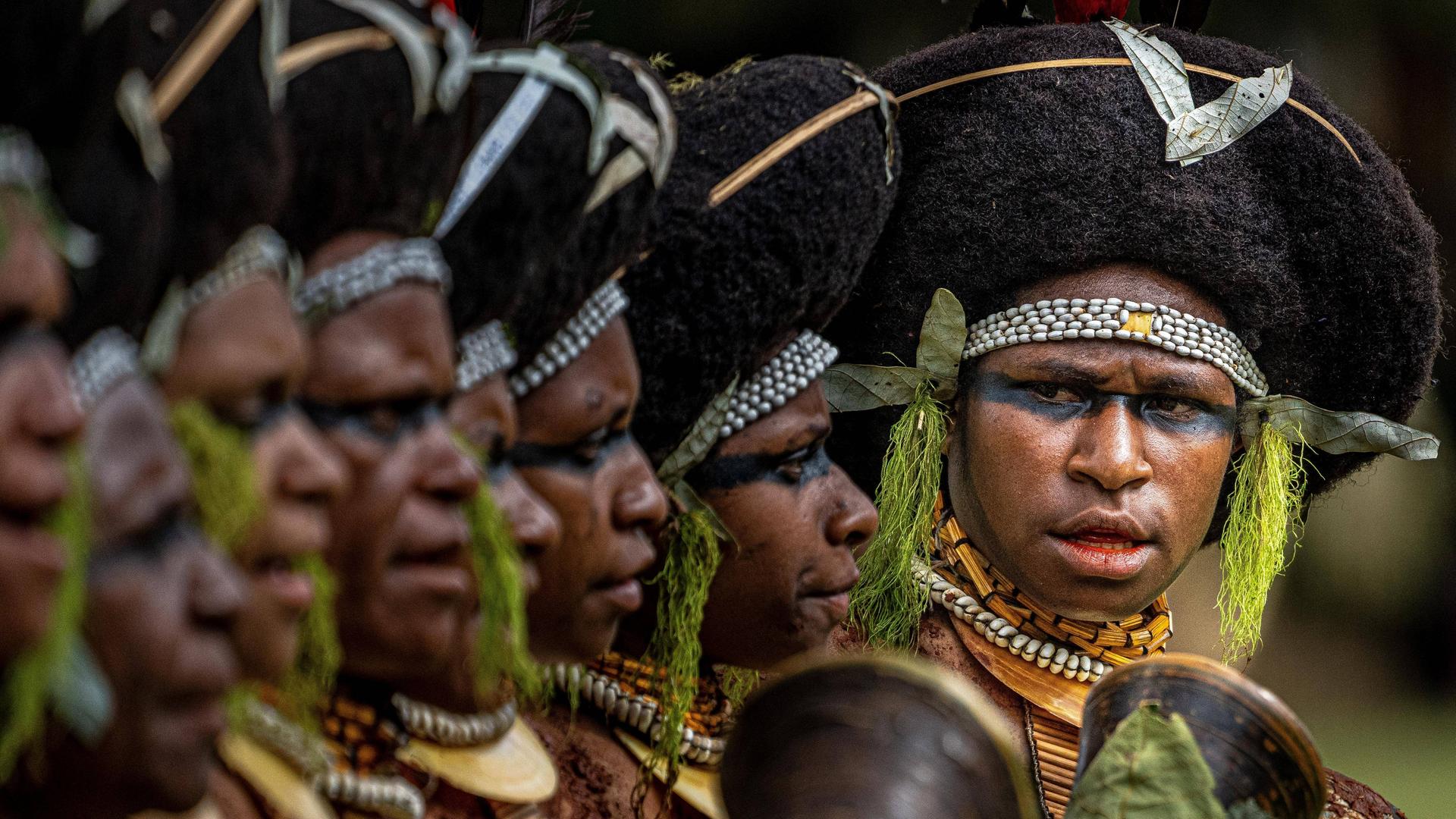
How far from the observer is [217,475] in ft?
5.53

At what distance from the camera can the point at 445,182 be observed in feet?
6.82

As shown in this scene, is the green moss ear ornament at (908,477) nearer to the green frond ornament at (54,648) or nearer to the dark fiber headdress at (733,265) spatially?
the dark fiber headdress at (733,265)

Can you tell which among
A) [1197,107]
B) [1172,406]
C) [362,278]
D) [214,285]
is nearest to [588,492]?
[362,278]

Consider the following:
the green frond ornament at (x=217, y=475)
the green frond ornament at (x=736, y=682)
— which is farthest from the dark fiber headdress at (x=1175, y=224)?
the green frond ornament at (x=217, y=475)

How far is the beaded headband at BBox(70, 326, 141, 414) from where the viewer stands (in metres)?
1.54

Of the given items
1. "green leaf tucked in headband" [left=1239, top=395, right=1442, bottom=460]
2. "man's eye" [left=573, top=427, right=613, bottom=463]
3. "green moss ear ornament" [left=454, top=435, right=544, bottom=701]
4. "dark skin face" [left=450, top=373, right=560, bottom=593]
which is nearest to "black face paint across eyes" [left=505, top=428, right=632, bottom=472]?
"man's eye" [left=573, top=427, right=613, bottom=463]

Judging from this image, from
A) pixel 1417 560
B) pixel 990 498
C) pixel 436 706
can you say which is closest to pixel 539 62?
pixel 436 706

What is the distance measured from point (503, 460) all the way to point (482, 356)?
15 centimetres

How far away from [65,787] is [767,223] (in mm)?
1620

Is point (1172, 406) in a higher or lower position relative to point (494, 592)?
lower

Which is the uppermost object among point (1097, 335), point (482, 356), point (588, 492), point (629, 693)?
point (482, 356)

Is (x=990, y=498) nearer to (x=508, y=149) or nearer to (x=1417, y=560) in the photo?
(x=508, y=149)

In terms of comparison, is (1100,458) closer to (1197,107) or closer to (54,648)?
(1197,107)

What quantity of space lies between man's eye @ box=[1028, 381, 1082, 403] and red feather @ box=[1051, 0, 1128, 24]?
37.8 inches
